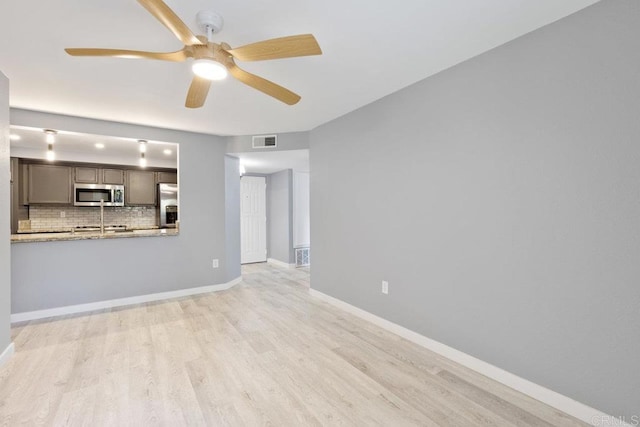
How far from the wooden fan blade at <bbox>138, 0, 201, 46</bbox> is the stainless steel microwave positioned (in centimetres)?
520

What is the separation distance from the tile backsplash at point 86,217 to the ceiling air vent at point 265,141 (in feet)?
11.3

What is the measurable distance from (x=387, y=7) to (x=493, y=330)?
7.55 ft

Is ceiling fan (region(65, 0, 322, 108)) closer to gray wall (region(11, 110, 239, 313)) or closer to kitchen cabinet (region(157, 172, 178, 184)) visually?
gray wall (region(11, 110, 239, 313))

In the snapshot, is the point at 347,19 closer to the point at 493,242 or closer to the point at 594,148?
the point at 594,148

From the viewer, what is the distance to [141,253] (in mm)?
3904

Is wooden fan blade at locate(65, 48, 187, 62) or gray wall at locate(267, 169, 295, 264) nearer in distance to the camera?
wooden fan blade at locate(65, 48, 187, 62)

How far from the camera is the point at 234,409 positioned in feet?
5.89

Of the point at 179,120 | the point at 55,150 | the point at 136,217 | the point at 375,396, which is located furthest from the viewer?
the point at 136,217

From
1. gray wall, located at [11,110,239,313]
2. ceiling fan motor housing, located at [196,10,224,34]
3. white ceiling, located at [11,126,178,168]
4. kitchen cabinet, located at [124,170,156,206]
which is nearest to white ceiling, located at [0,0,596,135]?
→ ceiling fan motor housing, located at [196,10,224,34]

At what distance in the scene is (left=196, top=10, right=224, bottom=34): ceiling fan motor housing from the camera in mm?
1678

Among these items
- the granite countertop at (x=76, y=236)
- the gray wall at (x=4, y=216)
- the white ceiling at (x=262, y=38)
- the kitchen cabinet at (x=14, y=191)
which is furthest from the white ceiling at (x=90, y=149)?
the gray wall at (x=4, y=216)

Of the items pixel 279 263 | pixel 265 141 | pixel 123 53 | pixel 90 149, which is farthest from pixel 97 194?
pixel 123 53

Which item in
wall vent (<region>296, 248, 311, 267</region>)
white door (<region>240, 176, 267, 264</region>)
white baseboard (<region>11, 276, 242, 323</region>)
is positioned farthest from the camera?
white door (<region>240, 176, 267, 264</region>)

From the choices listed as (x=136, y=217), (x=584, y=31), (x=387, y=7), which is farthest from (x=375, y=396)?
(x=136, y=217)
